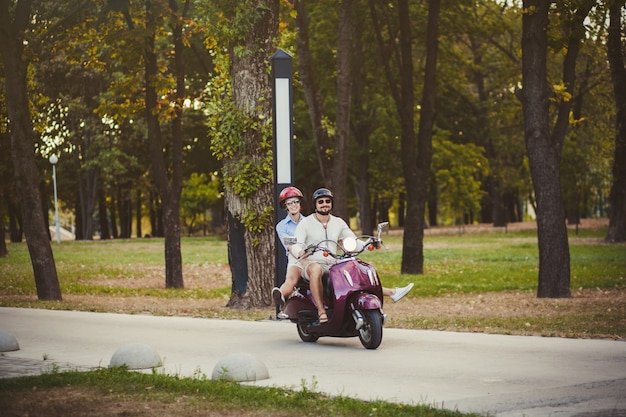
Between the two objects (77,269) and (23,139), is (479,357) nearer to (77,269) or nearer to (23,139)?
(23,139)

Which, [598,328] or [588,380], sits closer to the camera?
[588,380]

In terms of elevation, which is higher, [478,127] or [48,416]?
[478,127]

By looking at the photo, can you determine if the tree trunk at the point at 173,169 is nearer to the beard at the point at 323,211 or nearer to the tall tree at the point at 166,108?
the tall tree at the point at 166,108

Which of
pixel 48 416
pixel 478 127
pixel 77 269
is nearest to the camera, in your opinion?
pixel 48 416

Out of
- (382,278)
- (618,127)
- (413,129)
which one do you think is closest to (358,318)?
(382,278)

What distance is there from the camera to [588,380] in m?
8.59

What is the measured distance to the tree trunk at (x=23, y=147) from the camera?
68.3 ft

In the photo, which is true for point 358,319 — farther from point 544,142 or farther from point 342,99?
point 342,99

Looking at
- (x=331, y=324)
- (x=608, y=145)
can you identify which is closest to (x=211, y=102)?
(x=331, y=324)

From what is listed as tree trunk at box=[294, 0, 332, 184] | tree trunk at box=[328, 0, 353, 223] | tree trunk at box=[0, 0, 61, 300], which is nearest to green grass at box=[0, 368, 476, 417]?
tree trunk at box=[0, 0, 61, 300]

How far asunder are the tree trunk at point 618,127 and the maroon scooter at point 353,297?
6.82 metres

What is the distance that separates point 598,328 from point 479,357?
11.3 ft

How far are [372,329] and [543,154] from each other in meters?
8.95

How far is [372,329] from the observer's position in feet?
36.0
